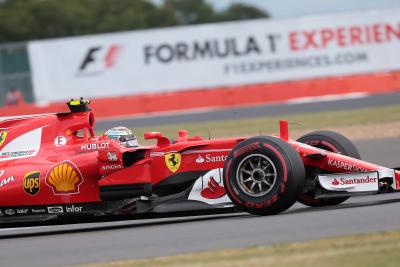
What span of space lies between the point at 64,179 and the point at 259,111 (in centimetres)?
2054

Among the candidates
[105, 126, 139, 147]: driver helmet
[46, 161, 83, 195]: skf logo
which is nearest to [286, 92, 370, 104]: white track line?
[105, 126, 139, 147]: driver helmet

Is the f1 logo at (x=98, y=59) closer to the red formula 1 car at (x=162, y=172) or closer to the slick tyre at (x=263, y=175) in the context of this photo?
the red formula 1 car at (x=162, y=172)

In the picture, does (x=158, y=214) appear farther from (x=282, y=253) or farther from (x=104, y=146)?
(x=282, y=253)

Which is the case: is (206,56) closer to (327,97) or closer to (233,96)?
(233,96)

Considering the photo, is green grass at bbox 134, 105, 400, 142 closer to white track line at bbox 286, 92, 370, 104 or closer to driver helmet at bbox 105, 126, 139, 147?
white track line at bbox 286, 92, 370, 104

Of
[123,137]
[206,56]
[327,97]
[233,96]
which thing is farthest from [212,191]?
[206,56]

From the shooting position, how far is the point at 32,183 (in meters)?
10.5

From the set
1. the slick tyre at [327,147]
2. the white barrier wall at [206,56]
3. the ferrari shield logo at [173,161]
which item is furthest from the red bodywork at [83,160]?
the white barrier wall at [206,56]

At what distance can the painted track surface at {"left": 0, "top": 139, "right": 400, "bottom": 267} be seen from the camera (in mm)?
8125

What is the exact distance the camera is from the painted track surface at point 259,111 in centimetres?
2948

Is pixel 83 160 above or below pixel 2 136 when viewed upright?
below

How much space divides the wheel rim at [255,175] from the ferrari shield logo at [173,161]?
825mm

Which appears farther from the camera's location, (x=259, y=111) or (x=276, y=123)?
(x=259, y=111)

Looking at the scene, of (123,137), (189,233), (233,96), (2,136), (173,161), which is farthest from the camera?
(233,96)
